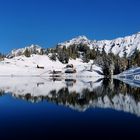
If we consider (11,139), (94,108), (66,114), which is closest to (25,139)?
(11,139)

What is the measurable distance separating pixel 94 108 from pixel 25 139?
70.9 feet

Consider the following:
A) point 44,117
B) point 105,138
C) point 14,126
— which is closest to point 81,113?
point 44,117

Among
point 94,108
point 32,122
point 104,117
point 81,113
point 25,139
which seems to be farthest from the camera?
point 94,108

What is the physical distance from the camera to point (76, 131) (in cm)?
3016

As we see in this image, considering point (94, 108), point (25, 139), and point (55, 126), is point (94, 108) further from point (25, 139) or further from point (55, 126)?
point (25, 139)

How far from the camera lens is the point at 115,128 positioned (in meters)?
31.7

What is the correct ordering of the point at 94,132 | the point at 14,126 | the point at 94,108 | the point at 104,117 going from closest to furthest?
the point at 94,132 < the point at 14,126 < the point at 104,117 < the point at 94,108

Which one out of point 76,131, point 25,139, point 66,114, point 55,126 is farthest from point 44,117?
point 25,139

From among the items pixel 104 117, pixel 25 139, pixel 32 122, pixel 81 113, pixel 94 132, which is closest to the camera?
pixel 25 139

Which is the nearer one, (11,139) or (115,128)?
(11,139)

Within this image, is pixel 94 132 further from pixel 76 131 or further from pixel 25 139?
pixel 25 139

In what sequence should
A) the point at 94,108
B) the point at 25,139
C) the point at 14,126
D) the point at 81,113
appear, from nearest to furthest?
1. the point at 25,139
2. the point at 14,126
3. the point at 81,113
4. the point at 94,108

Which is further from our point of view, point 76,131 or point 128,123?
point 128,123

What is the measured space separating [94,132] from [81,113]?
11929 mm
